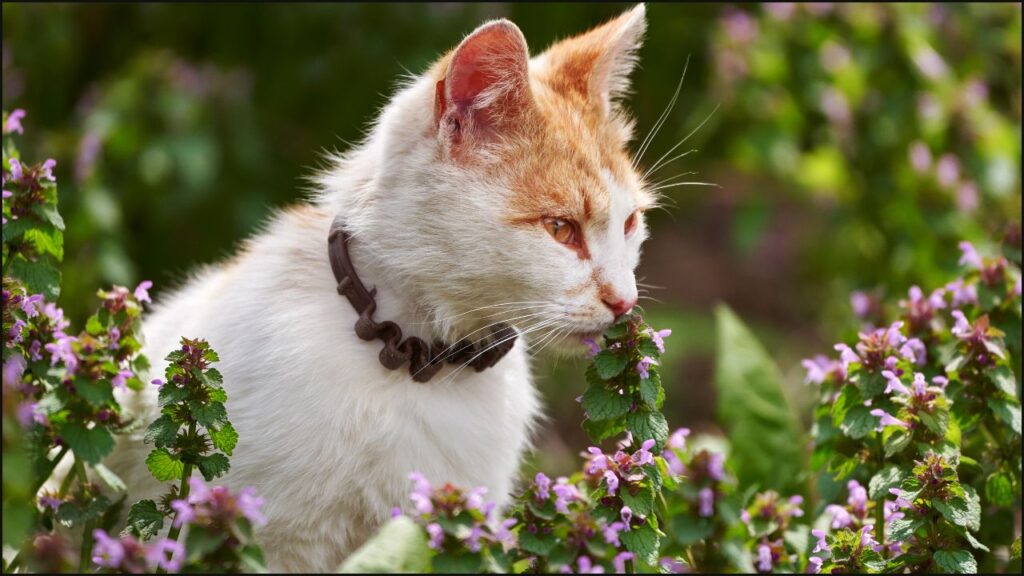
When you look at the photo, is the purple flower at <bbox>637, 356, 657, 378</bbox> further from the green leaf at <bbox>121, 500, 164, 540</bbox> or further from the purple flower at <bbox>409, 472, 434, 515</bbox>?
the green leaf at <bbox>121, 500, 164, 540</bbox>

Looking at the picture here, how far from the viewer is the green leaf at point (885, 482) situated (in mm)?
1918

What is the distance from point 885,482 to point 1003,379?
0.37 meters

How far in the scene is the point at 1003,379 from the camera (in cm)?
210

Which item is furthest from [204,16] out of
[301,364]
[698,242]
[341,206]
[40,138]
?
[698,242]

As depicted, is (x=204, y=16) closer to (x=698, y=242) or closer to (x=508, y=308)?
(x=508, y=308)

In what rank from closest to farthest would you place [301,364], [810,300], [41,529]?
[41,529]
[301,364]
[810,300]

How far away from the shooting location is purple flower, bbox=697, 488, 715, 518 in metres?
1.54

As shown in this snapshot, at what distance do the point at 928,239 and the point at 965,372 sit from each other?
179 cm

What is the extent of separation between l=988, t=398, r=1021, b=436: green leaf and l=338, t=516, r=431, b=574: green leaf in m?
1.18

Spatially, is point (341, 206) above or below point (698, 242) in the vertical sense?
above

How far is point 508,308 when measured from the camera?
6.64 ft

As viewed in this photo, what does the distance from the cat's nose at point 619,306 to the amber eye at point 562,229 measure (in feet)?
0.44

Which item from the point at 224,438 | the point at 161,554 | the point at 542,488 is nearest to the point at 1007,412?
the point at 542,488

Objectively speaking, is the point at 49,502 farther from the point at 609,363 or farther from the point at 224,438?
the point at 609,363
